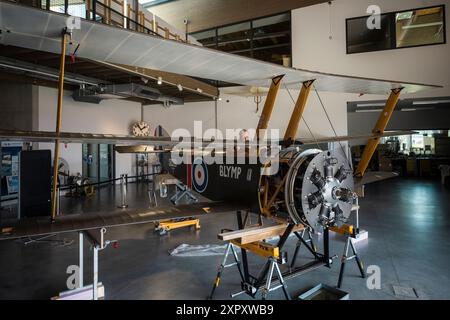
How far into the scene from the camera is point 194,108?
12.6m

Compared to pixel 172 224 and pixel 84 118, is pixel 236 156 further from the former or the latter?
pixel 84 118

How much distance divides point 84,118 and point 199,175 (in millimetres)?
8217

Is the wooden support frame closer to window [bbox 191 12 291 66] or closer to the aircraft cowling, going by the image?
the aircraft cowling

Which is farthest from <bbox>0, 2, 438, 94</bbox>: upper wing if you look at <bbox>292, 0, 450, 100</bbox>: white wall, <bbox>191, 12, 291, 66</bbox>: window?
<bbox>191, 12, 291, 66</bbox>: window

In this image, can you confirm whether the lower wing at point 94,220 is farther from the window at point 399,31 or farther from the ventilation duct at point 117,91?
the window at point 399,31

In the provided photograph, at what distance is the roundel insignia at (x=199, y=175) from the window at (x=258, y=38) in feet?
24.1

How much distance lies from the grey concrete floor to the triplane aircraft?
1.99 ft

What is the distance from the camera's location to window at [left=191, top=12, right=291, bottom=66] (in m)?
10.5

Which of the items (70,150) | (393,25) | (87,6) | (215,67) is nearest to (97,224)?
(215,67)

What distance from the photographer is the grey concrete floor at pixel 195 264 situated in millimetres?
3125

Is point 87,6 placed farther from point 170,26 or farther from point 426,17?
point 426,17

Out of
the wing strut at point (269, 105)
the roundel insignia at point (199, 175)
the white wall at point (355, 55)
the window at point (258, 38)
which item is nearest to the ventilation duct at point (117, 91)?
the window at point (258, 38)

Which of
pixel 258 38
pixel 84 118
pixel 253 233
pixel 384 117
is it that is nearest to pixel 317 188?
pixel 253 233

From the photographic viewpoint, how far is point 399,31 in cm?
876
